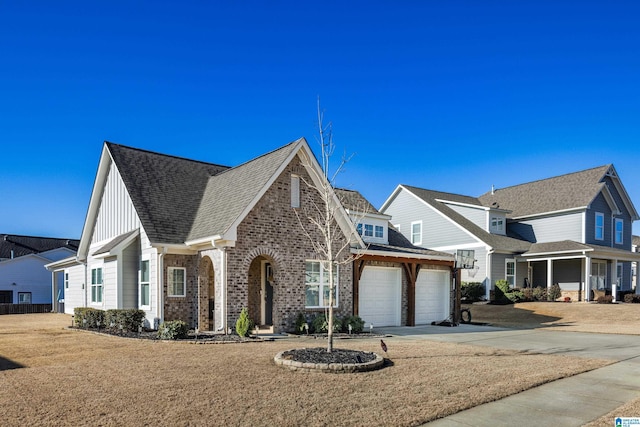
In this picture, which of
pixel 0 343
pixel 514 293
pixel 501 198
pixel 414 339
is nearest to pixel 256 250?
pixel 414 339

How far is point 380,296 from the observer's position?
19.8 m

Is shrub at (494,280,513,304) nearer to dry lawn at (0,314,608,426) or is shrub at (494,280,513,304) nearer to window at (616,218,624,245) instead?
window at (616,218,624,245)

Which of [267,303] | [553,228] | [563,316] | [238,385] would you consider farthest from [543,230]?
[238,385]

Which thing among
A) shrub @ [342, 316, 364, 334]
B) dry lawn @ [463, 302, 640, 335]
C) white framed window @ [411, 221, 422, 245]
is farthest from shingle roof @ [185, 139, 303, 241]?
white framed window @ [411, 221, 422, 245]

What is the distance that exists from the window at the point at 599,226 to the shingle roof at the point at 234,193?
25704 millimetres

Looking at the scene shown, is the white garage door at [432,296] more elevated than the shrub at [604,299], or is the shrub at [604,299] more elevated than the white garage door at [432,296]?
the white garage door at [432,296]

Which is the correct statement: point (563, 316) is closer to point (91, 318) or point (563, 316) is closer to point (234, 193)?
point (234, 193)

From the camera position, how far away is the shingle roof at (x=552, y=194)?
108 feet

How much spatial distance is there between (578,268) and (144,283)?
27.3 metres

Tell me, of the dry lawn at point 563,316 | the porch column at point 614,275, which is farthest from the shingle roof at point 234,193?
the porch column at point 614,275

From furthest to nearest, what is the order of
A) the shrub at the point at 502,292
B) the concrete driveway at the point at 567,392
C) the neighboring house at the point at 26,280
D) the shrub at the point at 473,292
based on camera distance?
the neighboring house at the point at 26,280 → the shrub at the point at 473,292 → the shrub at the point at 502,292 → the concrete driveway at the point at 567,392

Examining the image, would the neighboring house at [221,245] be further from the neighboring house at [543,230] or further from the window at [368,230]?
the neighboring house at [543,230]

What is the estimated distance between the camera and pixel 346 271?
1820cm

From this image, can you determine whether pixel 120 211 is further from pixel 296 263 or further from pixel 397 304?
pixel 397 304
